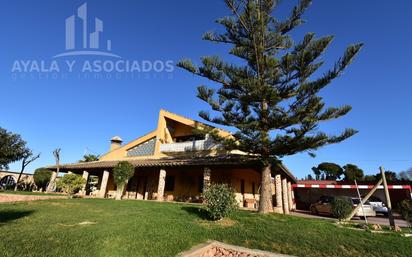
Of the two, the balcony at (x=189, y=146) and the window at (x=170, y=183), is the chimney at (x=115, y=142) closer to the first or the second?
the balcony at (x=189, y=146)

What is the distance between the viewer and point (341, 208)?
1109 cm

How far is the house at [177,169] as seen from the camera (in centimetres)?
1709

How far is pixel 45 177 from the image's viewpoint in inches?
1190

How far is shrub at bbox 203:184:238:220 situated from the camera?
8320mm

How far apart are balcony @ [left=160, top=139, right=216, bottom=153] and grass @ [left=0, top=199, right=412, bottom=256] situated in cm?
962

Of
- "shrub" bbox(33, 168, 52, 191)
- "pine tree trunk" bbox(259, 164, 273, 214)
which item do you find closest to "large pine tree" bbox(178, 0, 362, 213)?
"pine tree trunk" bbox(259, 164, 273, 214)

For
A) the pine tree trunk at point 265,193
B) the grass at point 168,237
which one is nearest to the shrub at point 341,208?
the pine tree trunk at point 265,193

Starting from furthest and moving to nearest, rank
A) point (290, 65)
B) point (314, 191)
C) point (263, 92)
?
point (314, 191), point (290, 65), point (263, 92)

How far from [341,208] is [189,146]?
10.9 m

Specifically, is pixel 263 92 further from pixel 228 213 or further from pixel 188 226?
pixel 188 226

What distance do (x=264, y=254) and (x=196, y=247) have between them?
1485 mm

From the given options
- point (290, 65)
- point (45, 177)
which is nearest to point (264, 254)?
point (290, 65)

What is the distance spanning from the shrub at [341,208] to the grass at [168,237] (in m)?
3.14

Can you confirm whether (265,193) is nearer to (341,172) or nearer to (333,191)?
(333,191)
